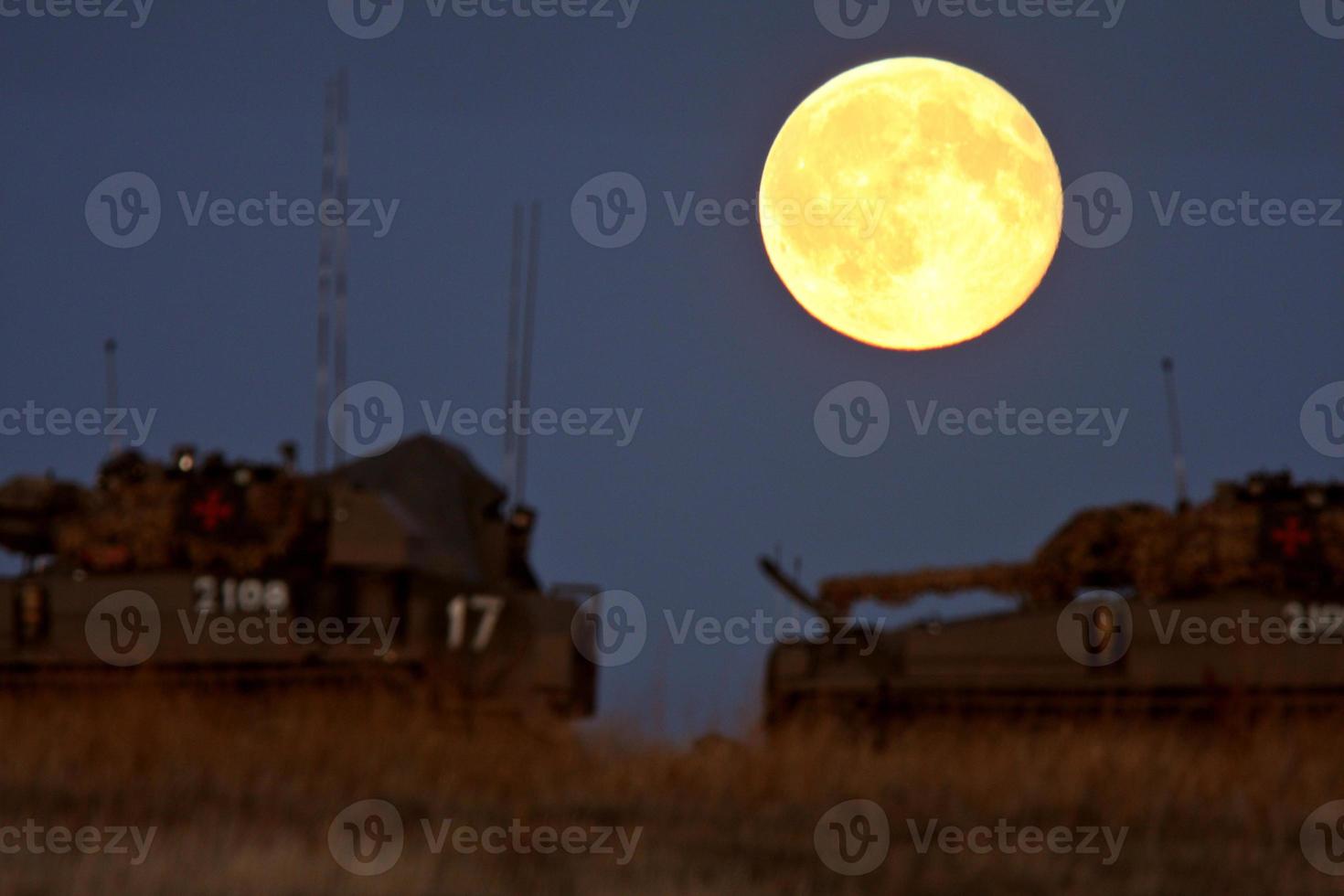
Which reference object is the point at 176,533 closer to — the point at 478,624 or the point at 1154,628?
the point at 478,624

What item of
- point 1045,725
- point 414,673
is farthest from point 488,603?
point 1045,725

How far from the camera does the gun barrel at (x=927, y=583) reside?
18.3 m

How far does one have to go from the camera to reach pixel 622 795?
12719mm

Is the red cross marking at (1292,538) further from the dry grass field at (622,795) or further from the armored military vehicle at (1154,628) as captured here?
the dry grass field at (622,795)

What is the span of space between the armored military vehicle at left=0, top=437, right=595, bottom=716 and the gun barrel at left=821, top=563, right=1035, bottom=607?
137 inches

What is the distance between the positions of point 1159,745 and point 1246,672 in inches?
37.4

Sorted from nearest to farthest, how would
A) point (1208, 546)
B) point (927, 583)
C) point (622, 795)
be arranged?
point (622, 795), point (1208, 546), point (927, 583)

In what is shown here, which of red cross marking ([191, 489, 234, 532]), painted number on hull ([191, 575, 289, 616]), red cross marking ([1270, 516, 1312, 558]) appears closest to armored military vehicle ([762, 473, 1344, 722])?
red cross marking ([1270, 516, 1312, 558])

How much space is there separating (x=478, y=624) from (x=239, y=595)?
1.89 meters

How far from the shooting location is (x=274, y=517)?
1642 cm

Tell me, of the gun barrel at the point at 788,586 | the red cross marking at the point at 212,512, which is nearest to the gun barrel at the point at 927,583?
the gun barrel at the point at 788,586

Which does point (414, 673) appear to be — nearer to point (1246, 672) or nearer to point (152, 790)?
point (152, 790)

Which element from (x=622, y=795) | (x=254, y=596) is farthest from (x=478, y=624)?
(x=622, y=795)

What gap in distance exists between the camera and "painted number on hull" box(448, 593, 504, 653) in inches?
652
